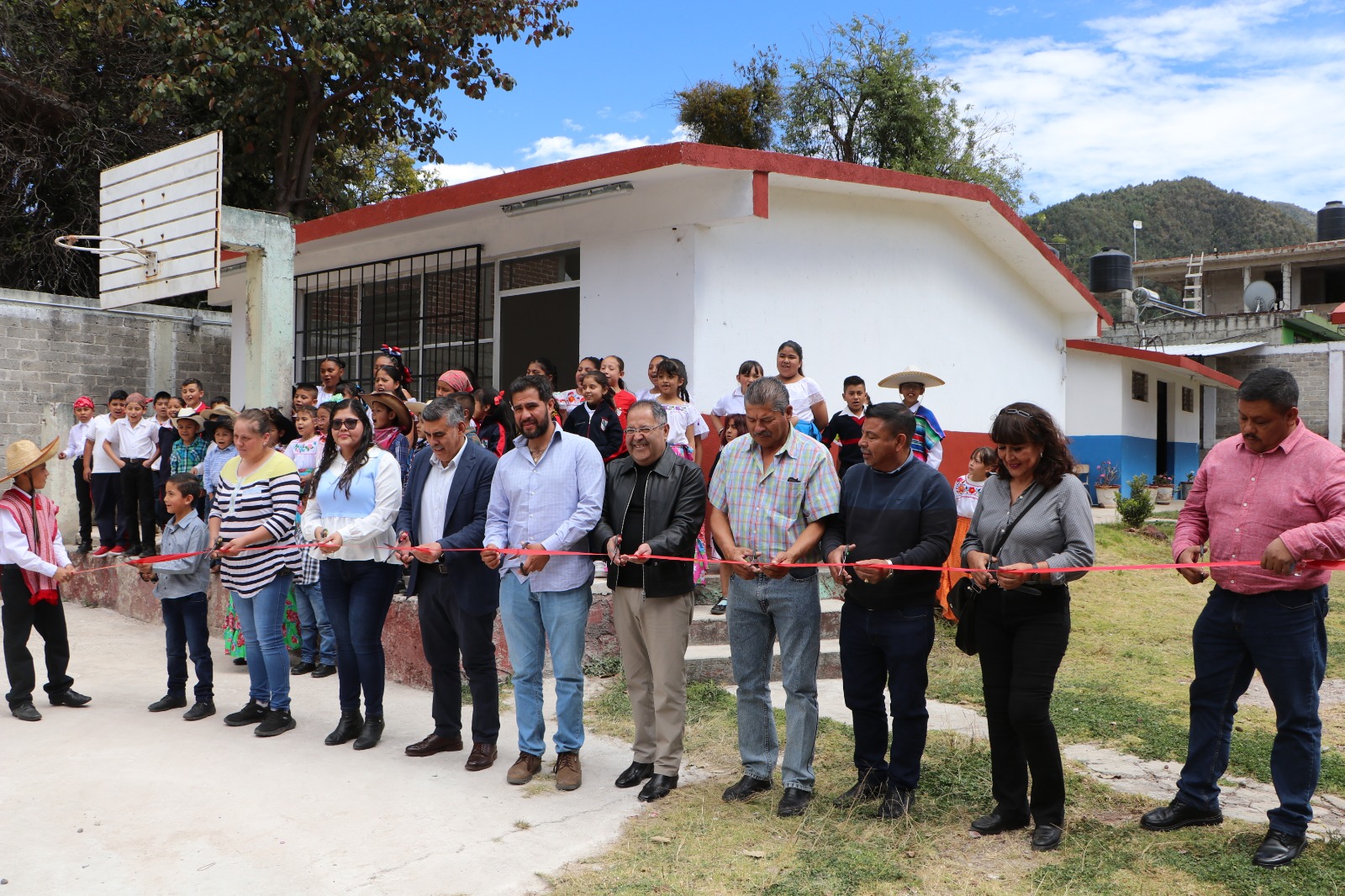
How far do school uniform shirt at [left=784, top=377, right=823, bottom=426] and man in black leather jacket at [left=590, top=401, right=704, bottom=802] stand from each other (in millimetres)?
2822

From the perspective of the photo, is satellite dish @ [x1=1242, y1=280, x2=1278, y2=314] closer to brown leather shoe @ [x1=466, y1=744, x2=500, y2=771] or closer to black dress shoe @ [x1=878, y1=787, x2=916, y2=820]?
black dress shoe @ [x1=878, y1=787, x2=916, y2=820]

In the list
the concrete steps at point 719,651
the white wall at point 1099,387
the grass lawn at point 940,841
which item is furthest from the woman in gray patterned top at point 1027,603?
the white wall at point 1099,387

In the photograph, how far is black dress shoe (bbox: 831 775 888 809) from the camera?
435 cm

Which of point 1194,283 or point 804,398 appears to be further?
point 1194,283

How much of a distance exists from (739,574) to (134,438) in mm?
7616

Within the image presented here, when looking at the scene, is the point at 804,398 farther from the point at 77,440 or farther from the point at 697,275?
the point at 77,440

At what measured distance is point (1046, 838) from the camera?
3932 mm

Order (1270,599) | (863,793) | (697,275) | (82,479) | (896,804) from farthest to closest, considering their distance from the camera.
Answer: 1. (82,479)
2. (697,275)
3. (863,793)
4. (896,804)
5. (1270,599)

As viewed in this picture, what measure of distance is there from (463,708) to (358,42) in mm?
14576

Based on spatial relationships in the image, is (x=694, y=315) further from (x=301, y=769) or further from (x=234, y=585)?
(x=301, y=769)

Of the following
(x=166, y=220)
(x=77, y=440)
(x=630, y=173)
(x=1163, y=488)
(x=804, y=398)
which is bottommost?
(x=1163, y=488)

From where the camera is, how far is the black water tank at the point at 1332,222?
31000mm

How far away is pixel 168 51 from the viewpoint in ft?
60.2

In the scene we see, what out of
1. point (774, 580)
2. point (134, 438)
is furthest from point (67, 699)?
point (774, 580)
